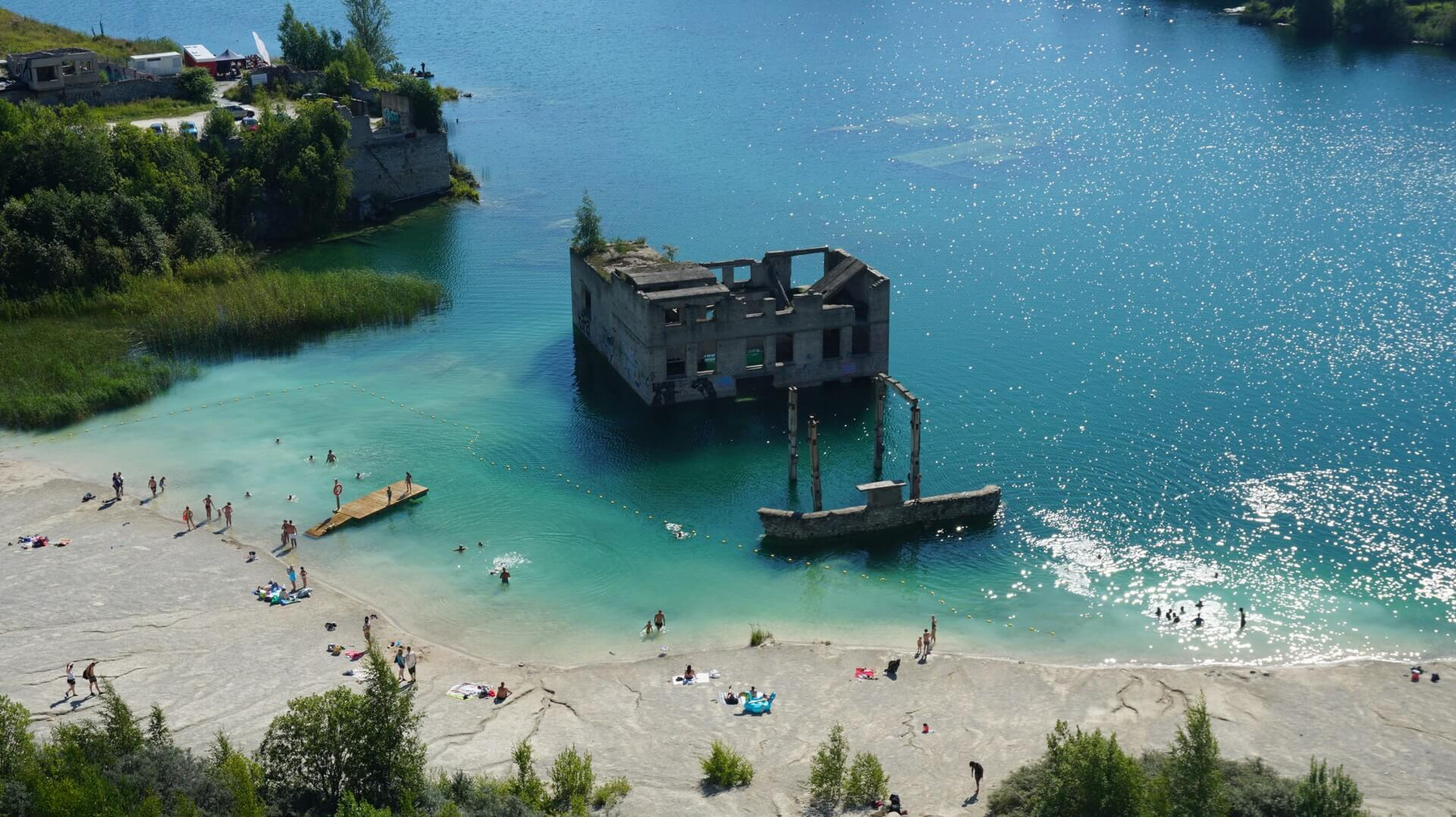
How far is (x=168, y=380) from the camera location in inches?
3605

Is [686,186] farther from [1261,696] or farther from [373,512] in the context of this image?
[1261,696]

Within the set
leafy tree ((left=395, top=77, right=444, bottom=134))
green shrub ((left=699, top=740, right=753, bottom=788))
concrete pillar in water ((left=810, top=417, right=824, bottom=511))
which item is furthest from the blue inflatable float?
leafy tree ((left=395, top=77, right=444, bottom=134))

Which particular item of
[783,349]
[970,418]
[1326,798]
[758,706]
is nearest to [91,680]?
[758,706]

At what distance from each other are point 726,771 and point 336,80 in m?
107

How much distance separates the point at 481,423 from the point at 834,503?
75.4 ft

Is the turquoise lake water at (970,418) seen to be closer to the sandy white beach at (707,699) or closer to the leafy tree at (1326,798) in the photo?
the sandy white beach at (707,699)

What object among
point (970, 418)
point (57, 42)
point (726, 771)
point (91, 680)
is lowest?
point (726, 771)

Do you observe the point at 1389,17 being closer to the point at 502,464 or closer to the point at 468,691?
the point at 502,464

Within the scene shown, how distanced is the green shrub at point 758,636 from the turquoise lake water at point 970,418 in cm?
70

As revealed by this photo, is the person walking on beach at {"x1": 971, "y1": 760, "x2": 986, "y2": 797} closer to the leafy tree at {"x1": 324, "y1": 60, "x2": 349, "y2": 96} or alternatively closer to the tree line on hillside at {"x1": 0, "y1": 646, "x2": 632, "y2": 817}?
the tree line on hillside at {"x1": 0, "y1": 646, "x2": 632, "y2": 817}

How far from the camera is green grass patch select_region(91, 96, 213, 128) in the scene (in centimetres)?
12781

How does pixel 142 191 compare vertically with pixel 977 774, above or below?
above

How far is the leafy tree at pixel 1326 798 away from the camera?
154ft

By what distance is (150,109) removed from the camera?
429 feet
